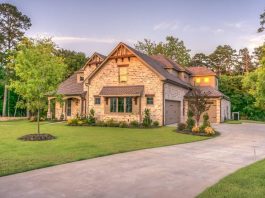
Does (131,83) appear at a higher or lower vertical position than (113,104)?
higher

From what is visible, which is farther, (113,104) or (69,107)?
(69,107)

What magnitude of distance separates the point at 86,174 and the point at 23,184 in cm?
164

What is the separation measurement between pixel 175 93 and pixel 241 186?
20149mm

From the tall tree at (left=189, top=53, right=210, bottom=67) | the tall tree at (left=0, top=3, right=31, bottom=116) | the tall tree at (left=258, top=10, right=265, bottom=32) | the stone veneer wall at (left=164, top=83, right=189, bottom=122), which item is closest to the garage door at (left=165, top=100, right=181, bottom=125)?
the stone veneer wall at (left=164, top=83, right=189, bottom=122)

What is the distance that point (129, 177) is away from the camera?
21.4ft

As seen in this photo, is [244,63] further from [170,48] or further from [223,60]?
[170,48]

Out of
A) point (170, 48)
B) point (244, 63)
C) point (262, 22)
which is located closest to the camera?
point (262, 22)

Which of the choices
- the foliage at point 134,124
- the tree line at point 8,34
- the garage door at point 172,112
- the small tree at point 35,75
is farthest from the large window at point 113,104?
the tree line at point 8,34

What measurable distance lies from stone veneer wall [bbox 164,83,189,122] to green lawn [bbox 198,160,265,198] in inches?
651

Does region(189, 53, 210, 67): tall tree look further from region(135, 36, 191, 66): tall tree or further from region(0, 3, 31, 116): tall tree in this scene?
region(0, 3, 31, 116): tall tree

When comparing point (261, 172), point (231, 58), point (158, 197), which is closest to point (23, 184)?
point (158, 197)

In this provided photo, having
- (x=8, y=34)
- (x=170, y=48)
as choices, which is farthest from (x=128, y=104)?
(x=170, y=48)

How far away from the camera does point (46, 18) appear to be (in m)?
19.7

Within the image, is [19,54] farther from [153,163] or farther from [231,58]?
[231,58]
